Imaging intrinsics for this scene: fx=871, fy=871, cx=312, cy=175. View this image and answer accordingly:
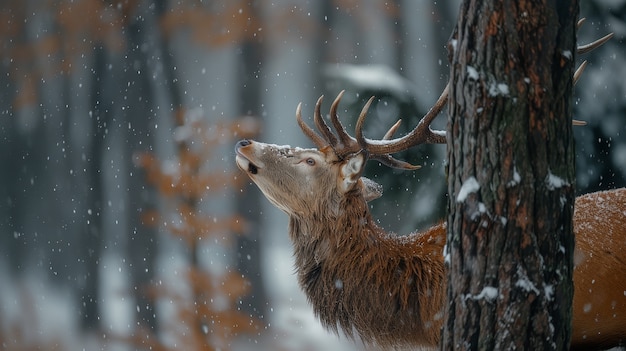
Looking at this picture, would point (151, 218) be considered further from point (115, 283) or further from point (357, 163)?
point (357, 163)

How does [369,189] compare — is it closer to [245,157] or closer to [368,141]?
[368,141]

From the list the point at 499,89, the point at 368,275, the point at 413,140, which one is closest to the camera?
the point at 499,89

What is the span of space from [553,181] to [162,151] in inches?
326

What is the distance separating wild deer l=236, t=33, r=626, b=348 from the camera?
4.02 metres

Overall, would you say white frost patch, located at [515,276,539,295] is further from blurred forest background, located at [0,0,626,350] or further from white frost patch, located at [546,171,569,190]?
blurred forest background, located at [0,0,626,350]

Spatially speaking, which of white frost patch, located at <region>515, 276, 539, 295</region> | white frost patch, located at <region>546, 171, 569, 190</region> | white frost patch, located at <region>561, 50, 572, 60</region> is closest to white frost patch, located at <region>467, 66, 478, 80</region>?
white frost patch, located at <region>561, 50, 572, 60</region>

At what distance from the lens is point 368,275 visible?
165 inches

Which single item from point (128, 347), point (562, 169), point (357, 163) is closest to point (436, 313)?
point (357, 163)

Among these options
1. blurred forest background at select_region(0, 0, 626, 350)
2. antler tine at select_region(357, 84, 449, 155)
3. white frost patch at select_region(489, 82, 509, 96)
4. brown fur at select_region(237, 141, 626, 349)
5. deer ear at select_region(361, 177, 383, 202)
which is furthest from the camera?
blurred forest background at select_region(0, 0, 626, 350)

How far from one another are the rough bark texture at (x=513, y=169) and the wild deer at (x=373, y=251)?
1.23 metres

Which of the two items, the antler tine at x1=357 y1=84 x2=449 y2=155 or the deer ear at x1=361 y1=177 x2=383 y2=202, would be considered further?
the deer ear at x1=361 y1=177 x2=383 y2=202

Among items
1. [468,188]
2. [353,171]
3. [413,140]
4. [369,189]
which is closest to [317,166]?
[353,171]

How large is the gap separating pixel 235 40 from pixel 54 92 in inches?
107

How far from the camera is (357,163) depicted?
429cm
